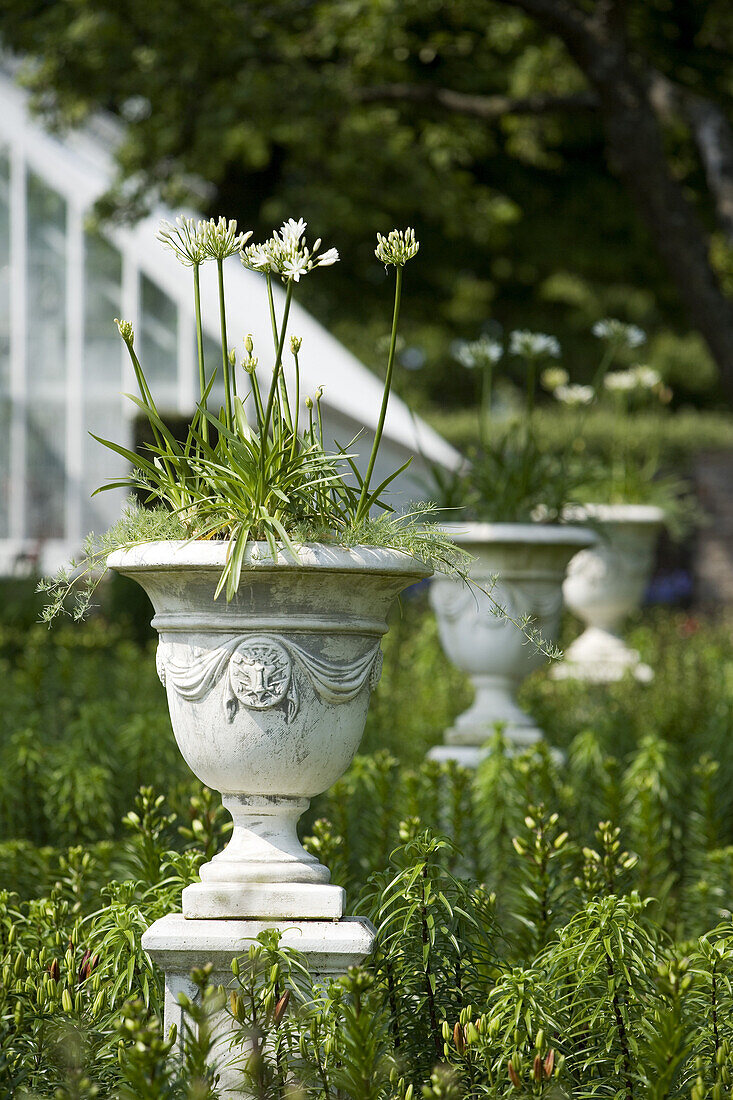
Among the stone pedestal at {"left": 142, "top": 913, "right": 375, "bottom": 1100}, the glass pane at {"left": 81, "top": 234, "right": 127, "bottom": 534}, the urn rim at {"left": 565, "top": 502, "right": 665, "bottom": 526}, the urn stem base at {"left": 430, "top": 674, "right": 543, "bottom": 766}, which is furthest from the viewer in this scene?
the glass pane at {"left": 81, "top": 234, "right": 127, "bottom": 534}

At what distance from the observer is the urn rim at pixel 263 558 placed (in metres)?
2.26

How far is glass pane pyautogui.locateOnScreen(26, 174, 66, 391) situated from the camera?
41.2 ft

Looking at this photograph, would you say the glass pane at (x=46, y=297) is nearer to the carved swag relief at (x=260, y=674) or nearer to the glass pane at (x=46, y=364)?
the glass pane at (x=46, y=364)

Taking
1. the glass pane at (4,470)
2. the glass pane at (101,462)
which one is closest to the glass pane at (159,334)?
the glass pane at (101,462)

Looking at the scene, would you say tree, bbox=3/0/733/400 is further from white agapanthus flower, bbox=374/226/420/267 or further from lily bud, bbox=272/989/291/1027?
lily bud, bbox=272/989/291/1027

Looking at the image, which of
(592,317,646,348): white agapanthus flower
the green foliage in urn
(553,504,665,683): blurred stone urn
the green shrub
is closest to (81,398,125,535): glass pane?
(553,504,665,683): blurred stone urn

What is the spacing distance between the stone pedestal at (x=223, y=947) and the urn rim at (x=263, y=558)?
0.69 metres

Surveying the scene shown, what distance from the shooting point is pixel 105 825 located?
3.96m

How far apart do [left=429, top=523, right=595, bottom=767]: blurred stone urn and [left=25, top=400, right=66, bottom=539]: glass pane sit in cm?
824

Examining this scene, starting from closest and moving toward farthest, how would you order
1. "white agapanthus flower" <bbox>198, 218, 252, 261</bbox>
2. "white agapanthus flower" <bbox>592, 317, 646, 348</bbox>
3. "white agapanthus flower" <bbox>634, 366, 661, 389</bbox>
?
"white agapanthus flower" <bbox>198, 218, 252, 261</bbox> → "white agapanthus flower" <bbox>592, 317, 646, 348</bbox> → "white agapanthus flower" <bbox>634, 366, 661, 389</bbox>

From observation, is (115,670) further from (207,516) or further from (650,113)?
(650,113)

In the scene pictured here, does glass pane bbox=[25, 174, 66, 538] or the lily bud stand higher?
glass pane bbox=[25, 174, 66, 538]

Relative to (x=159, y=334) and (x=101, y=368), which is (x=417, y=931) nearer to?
(x=159, y=334)

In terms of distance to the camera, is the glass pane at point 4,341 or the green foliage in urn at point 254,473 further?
the glass pane at point 4,341
